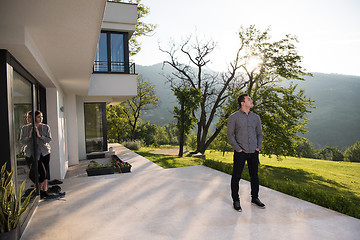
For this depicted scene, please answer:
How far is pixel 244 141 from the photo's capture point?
435 cm

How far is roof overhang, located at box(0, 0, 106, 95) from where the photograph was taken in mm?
2451

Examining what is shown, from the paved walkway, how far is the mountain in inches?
2290

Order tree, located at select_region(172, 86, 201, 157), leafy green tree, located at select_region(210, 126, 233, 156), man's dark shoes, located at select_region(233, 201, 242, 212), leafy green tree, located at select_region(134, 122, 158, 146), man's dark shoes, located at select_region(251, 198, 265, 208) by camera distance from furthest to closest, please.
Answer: leafy green tree, located at select_region(134, 122, 158, 146) → leafy green tree, located at select_region(210, 126, 233, 156) → tree, located at select_region(172, 86, 201, 157) → man's dark shoes, located at select_region(251, 198, 265, 208) → man's dark shoes, located at select_region(233, 201, 242, 212)

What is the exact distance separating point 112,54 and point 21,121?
8.02m

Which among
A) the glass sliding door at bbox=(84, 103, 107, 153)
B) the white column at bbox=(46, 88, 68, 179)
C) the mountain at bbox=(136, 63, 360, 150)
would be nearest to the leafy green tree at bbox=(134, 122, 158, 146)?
the mountain at bbox=(136, 63, 360, 150)

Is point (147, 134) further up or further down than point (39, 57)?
further down

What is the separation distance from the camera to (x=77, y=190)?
5.98 m

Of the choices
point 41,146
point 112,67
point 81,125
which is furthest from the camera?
point 81,125

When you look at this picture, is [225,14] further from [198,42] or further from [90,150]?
[90,150]

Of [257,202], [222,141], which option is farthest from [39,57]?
[222,141]

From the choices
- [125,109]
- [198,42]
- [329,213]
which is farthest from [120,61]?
[125,109]

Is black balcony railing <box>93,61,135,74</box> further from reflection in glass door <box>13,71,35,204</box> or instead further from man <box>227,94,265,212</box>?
man <box>227,94,265,212</box>

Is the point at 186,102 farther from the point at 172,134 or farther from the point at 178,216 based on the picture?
the point at 172,134

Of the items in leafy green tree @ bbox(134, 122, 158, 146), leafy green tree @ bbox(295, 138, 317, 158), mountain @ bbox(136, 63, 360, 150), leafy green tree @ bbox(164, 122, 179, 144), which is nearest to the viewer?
leafy green tree @ bbox(134, 122, 158, 146)
